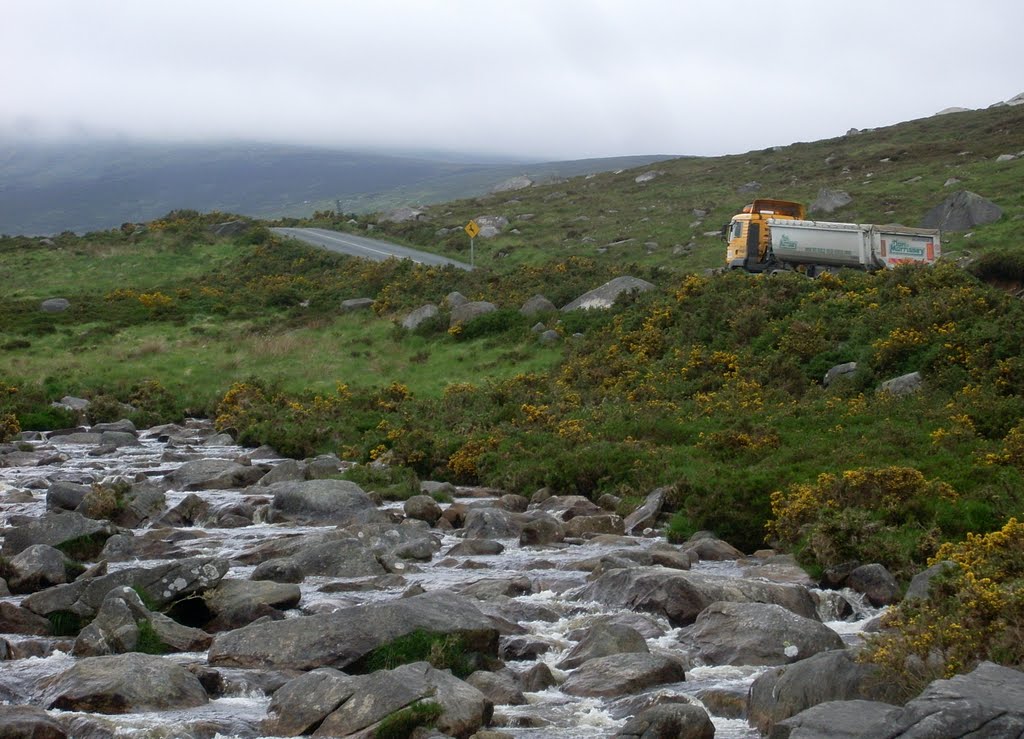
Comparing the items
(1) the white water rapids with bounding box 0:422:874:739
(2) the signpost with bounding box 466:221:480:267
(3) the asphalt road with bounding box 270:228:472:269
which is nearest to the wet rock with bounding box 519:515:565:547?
(1) the white water rapids with bounding box 0:422:874:739

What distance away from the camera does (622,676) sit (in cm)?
1362

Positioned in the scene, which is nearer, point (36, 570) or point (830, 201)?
point (36, 570)

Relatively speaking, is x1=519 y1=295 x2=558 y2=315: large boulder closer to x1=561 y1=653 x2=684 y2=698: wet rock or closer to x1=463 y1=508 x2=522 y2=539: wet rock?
x1=463 y1=508 x2=522 y2=539: wet rock

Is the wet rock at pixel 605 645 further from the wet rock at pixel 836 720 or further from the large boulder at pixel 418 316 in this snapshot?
the large boulder at pixel 418 316

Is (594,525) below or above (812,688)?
below

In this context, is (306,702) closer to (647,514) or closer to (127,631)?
(127,631)

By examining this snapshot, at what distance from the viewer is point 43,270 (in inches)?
2729

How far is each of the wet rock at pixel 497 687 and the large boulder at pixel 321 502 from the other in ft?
34.2

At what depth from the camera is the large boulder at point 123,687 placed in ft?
42.5

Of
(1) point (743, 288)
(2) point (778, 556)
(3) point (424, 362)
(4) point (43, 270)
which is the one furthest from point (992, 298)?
Answer: (4) point (43, 270)

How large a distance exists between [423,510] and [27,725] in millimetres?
12871

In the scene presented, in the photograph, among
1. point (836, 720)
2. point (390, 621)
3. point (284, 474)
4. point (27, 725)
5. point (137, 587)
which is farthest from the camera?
point (284, 474)

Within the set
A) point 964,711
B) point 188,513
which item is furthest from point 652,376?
point 964,711

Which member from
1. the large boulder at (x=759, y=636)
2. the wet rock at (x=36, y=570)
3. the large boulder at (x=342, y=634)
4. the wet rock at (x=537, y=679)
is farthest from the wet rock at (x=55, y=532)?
the large boulder at (x=759, y=636)
